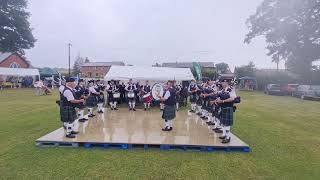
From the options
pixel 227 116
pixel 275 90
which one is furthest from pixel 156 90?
pixel 275 90

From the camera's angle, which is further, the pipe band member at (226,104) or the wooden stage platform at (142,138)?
the pipe band member at (226,104)

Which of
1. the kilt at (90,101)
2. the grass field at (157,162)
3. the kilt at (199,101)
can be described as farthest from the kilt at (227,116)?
the kilt at (90,101)

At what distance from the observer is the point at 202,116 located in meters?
13.4

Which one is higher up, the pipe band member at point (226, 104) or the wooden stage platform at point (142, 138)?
the pipe band member at point (226, 104)

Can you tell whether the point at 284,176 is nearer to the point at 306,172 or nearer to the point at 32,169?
the point at 306,172

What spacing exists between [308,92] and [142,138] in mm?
25887

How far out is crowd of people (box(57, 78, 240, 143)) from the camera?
8.45 meters

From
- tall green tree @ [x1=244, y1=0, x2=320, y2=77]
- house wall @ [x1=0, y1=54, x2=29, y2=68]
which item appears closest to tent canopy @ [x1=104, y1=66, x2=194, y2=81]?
tall green tree @ [x1=244, y1=0, x2=320, y2=77]

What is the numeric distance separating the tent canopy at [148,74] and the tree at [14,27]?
27.8 m

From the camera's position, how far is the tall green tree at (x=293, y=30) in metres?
38.5

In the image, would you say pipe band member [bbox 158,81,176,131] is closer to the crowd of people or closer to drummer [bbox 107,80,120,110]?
the crowd of people

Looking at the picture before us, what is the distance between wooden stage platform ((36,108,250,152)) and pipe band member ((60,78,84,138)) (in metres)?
0.32

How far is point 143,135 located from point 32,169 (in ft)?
11.6

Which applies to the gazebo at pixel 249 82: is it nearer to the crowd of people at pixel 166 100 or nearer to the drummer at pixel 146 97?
the crowd of people at pixel 166 100
